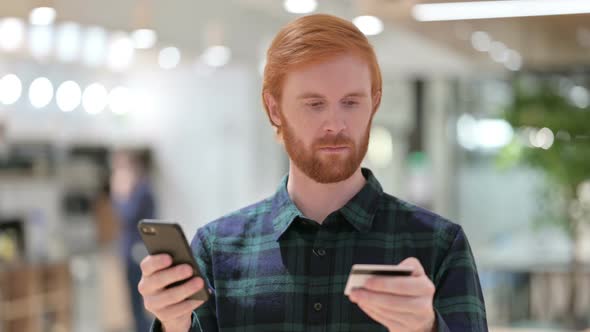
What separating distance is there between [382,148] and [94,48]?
461 centimetres

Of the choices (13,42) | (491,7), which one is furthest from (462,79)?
(491,7)

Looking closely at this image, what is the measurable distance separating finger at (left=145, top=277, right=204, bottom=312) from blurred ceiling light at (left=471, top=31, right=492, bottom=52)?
17.0 ft

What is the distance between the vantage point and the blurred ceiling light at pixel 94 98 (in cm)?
1062

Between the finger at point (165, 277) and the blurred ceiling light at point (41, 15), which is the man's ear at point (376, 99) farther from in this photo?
the blurred ceiling light at point (41, 15)

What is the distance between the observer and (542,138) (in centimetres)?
957

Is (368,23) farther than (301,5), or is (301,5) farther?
(301,5)

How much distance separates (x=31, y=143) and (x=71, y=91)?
964mm

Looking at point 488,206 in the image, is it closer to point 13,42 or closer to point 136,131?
point 136,131

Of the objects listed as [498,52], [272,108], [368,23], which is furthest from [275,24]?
[272,108]

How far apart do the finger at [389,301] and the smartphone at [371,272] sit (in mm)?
17

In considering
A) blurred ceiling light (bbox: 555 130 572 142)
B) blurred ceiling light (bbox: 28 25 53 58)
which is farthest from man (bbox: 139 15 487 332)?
blurred ceiling light (bbox: 555 130 572 142)

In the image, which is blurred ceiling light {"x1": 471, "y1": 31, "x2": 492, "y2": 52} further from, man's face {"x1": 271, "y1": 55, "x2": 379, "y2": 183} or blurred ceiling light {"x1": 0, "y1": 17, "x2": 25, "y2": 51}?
man's face {"x1": 271, "y1": 55, "x2": 379, "y2": 183}

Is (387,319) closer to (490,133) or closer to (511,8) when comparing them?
(511,8)

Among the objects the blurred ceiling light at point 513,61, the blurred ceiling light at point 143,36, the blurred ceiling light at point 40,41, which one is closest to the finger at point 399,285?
the blurred ceiling light at point 143,36
